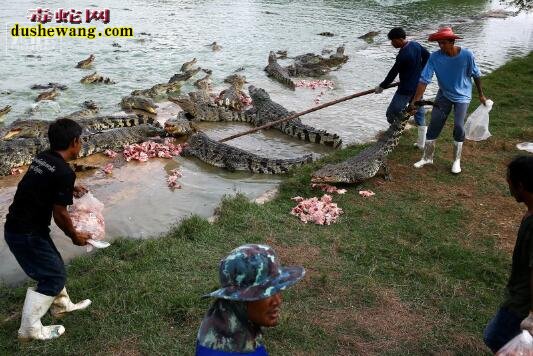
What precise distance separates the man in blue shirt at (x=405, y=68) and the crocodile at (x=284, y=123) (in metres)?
1.88

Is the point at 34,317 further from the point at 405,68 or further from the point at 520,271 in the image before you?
the point at 405,68

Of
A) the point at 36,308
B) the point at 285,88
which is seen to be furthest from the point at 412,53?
the point at 285,88

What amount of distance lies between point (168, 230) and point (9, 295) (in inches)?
85.1

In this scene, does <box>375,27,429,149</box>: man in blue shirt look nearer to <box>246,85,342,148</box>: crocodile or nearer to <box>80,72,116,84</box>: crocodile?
<box>246,85,342,148</box>: crocodile

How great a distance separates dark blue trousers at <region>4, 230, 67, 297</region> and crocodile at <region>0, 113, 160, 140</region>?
19.8 ft

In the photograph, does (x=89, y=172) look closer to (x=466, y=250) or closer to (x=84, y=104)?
(x=84, y=104)

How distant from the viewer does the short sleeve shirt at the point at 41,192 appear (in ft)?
12.1

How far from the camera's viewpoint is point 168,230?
6.49 meters

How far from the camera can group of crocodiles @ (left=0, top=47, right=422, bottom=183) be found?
8.21 meters

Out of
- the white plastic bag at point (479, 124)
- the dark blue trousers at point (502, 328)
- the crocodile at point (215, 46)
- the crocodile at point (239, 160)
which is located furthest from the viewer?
the crocodile at point (215, 46)

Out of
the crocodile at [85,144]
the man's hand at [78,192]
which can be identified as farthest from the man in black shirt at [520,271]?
the crocodile at [85,144]

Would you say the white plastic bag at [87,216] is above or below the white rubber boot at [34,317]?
above

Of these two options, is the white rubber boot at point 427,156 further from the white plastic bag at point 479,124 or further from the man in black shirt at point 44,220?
the man in black shirt at point 44,220

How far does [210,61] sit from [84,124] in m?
9.24
